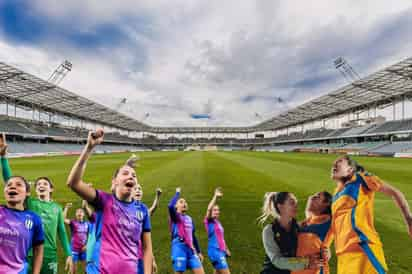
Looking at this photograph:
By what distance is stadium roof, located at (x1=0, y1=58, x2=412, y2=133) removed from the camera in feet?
96.4

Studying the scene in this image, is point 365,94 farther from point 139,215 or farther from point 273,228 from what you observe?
point 139,215

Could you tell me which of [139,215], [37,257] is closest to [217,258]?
[139,215]

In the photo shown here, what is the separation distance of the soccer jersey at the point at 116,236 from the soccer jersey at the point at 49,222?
3.01 ft

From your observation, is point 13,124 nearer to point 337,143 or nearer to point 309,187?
point 309,187

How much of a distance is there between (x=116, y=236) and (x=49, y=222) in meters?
1.14

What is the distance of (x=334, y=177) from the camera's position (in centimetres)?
209

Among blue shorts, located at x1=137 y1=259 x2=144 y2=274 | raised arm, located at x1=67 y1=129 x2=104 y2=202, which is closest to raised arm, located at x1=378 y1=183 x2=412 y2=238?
blue shorts, located at x1=137 y1=259 x2=144 y2=274

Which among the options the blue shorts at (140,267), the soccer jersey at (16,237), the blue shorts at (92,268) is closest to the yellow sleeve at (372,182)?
the blue shorts at (140,267)

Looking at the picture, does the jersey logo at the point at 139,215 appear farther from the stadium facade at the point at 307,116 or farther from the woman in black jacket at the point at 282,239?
the stadium facade at the point at 307,116

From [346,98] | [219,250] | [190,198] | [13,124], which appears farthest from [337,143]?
[13,124]

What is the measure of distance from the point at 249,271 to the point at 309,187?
25.6ft

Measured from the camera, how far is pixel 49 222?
259 centimetres

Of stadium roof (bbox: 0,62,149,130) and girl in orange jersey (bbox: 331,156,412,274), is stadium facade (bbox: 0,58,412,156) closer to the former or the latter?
stadium roof (bbox: 0,62,149,130)

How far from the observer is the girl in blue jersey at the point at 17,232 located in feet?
6.44
